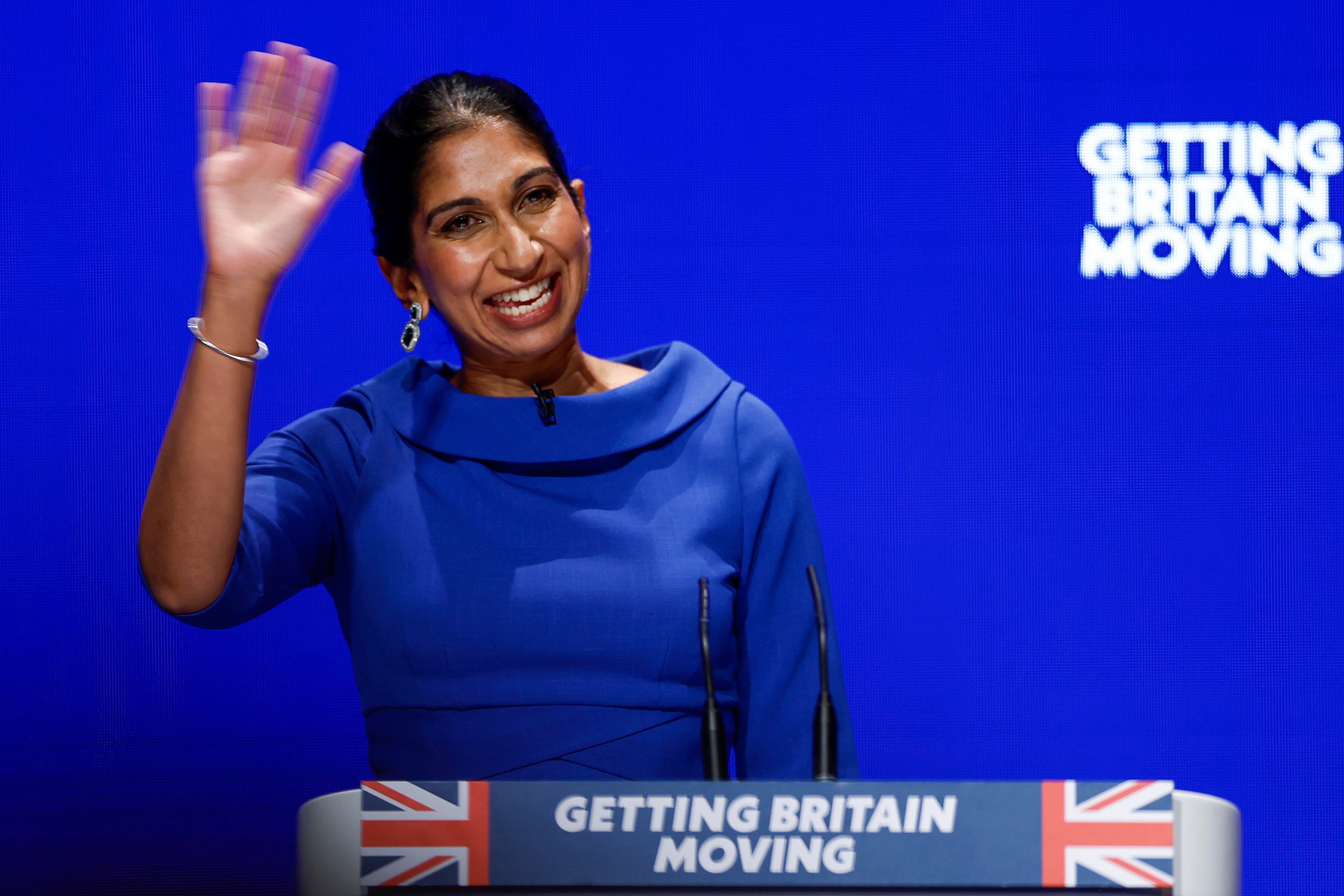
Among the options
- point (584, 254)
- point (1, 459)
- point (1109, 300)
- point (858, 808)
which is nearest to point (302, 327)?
point (1, 459)

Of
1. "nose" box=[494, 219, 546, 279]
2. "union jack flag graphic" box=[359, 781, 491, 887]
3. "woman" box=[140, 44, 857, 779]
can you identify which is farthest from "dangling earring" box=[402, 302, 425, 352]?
"union jack flag graphic" box=[359, 781, 491, 887]

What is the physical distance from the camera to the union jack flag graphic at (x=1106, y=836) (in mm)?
768

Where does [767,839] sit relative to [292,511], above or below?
below

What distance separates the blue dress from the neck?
59 mm

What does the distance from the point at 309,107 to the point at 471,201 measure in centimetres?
25

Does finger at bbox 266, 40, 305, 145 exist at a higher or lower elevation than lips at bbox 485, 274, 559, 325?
higher

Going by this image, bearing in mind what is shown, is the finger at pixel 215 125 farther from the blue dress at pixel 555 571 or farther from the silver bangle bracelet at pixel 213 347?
the blue dress at pixel 555 571

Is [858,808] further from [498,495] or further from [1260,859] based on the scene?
[1260,859]

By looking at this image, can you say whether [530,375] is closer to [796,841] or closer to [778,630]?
[778,630]

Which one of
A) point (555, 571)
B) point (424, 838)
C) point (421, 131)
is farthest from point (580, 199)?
point (424, 838)

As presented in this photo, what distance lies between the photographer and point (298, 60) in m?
1.26

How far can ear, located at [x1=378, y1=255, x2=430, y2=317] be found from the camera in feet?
5.01

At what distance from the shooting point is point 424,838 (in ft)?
2.56

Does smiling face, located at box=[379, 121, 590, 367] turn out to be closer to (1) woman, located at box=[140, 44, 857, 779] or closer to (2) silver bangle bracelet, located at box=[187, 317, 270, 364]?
(1) woman, located at box=[140, 44, 857, 779]
